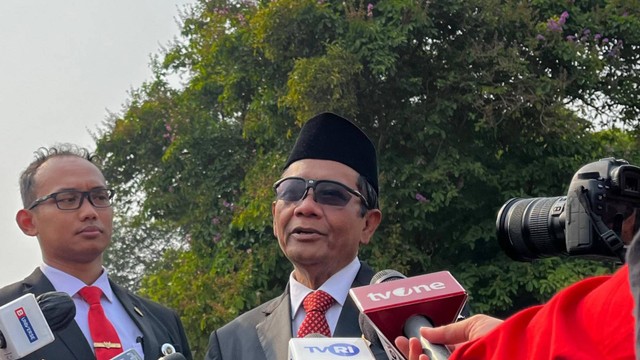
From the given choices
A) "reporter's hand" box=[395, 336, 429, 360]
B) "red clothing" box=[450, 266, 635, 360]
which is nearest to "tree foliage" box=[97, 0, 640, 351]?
"reporter's hand" box=[395, 336, 429, 360]

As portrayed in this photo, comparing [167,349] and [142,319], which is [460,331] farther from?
[142,319]

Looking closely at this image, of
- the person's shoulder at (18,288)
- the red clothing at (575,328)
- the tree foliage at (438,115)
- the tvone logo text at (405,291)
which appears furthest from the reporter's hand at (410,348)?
the tree foliage at (438,115)

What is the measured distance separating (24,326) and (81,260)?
86 centimetres

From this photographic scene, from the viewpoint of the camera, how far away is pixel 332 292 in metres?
3.88

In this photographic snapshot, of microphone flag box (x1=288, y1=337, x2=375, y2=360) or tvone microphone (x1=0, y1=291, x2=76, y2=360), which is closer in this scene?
microphone flag box (x1=288, y1=337, x2=375, y2=360)

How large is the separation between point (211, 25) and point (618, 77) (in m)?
5.99

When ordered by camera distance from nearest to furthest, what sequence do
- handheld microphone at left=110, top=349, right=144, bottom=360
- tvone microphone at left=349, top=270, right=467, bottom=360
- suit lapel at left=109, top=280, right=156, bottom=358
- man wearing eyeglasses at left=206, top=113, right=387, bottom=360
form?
tvone microphone at left=349, top=270, right=467, bottom=360 → handheld microphone at left=110, top=349, right=144, bottom=360 → man wearing eyeglasses at left=206, top=113, right=387, bottom=360 → suit lapel at left=109, top=280, right=156, bottom=358

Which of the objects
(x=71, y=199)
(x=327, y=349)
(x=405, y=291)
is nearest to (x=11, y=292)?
(x=71, y=199)

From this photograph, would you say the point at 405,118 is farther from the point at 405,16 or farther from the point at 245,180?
the point at 245,180

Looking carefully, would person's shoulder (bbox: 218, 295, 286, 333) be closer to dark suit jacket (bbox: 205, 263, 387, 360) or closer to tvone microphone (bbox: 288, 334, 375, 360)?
dark suit jacket (bbox: 205, 263, 387, 360)

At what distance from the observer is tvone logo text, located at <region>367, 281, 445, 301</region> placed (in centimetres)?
225

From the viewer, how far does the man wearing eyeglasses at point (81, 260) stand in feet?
13.6

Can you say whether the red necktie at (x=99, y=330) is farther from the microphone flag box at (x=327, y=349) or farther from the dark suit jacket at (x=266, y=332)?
the microphone flag box at (x=327, y=349)

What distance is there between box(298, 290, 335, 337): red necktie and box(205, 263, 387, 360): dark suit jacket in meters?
0.06
